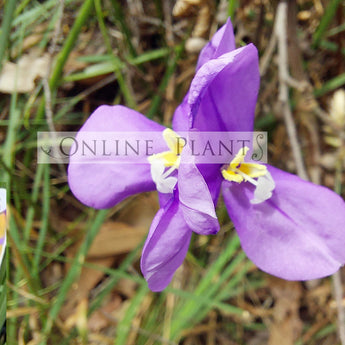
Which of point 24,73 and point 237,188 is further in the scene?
point 24,73

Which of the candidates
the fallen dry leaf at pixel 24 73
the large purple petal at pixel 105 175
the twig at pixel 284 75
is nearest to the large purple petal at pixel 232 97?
the large purple petal at pixel 105 175

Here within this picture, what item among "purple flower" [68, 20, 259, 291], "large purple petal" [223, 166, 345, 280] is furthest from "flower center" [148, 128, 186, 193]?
"large purple petal" [223, 166, 345, 280]

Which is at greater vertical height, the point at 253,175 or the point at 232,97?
the point at 232,97

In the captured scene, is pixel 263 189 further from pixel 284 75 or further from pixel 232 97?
pixel 284 75

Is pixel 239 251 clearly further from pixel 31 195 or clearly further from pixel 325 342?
pixel 31 195

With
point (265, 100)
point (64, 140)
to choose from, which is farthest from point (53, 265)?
point (265, 100)

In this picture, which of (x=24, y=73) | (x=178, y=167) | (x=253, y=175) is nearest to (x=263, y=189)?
(x=253, y=175)

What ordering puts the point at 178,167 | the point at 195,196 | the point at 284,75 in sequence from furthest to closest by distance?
the point at 284,75 → the point at 178,167 → the point at 195,196
